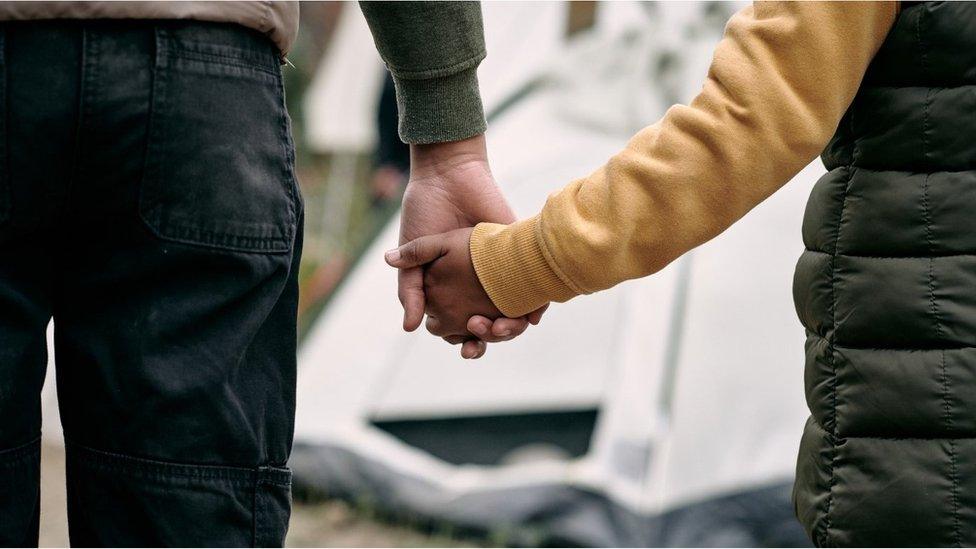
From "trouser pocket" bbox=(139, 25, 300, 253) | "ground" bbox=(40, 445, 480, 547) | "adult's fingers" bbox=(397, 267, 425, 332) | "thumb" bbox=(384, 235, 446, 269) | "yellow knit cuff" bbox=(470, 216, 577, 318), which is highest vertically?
"trouser pocket" bbox=(139, 25, 300, 253)

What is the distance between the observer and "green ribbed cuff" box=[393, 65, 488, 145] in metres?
1.08

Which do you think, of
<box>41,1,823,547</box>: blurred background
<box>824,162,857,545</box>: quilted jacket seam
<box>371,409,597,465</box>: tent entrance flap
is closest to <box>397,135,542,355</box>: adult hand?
<box>824,162,857,545</box>: quilted jacket seam

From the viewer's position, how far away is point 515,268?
1079mm

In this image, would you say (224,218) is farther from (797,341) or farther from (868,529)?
(797,341)

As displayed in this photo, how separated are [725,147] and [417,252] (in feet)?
1.39

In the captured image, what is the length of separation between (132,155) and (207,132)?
0.06 metres

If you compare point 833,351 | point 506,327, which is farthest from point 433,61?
point 833,351

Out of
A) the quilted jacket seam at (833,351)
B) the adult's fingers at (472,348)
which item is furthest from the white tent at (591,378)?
the quilted jacket seam at (833,351)

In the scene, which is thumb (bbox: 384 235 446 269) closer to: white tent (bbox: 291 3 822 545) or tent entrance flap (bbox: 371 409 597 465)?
white tent (bbox: 291 3 822 545)

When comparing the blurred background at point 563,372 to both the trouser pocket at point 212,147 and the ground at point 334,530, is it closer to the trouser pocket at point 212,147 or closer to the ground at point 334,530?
the ground at point 334,530

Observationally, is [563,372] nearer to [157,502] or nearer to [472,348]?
[472,348]

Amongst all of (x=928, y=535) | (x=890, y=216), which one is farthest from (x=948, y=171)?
(x=928, y=535)

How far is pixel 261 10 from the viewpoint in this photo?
799mm

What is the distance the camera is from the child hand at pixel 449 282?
1.17 meters
